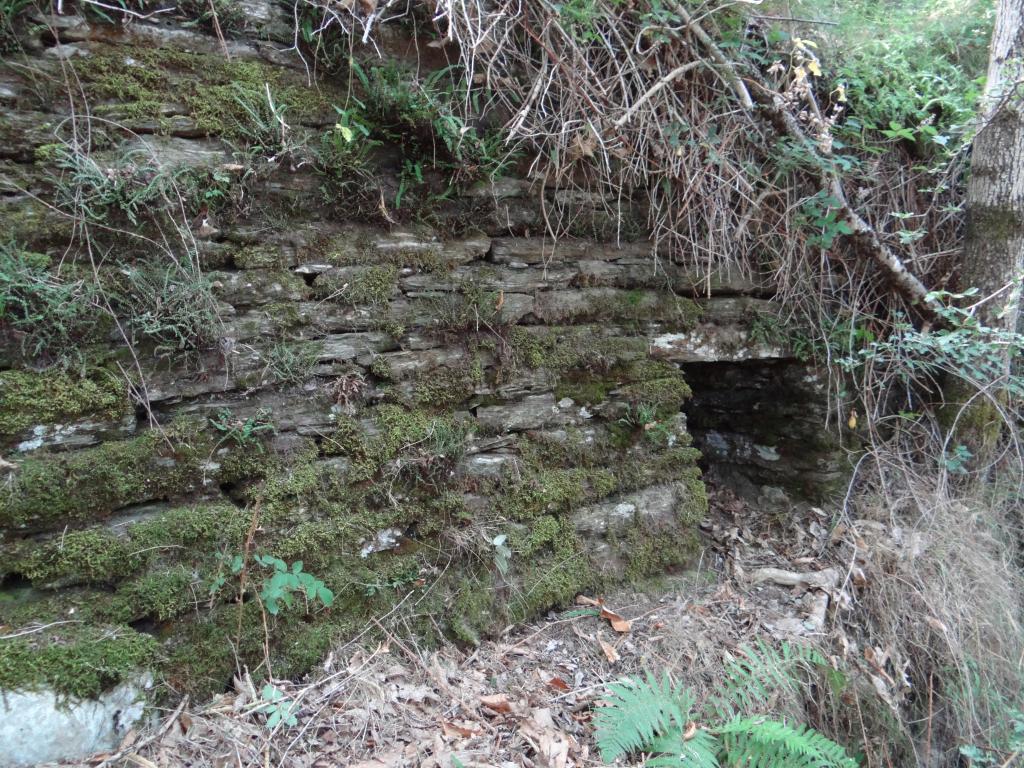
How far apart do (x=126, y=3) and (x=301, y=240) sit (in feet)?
3.04

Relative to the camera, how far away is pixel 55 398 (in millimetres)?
1788

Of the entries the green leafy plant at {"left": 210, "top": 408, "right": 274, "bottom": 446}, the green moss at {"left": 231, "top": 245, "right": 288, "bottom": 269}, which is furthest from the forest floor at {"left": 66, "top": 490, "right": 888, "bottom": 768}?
the green moss at {"left": 231, "top": 245, "right": 288, "bottom": 269}

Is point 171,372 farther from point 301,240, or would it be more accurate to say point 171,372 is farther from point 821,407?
point 821,407

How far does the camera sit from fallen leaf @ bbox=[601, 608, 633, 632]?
255cm

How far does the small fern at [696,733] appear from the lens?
1937mm

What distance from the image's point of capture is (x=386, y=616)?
2.24 m

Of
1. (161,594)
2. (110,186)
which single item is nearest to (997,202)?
(110,186)

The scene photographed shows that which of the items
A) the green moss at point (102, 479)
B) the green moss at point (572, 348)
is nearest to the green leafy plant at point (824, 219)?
the green moss at point (572, 348)

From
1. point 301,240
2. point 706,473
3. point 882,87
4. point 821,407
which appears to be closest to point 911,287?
point 821,407

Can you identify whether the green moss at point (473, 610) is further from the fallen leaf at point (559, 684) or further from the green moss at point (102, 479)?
the green moss at point (102, 479)

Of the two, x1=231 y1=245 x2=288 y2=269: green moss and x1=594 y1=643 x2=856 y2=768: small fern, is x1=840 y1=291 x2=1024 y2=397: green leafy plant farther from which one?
x1=231 y1=245 x2=288 y2=269: green moss

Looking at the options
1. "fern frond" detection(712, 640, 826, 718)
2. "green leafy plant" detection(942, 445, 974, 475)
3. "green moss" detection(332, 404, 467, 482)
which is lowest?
"fern frond" detection(712, 640, 826, 718)

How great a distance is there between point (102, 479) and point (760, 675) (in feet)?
8.39

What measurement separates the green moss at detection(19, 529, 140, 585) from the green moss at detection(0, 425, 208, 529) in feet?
0.21
